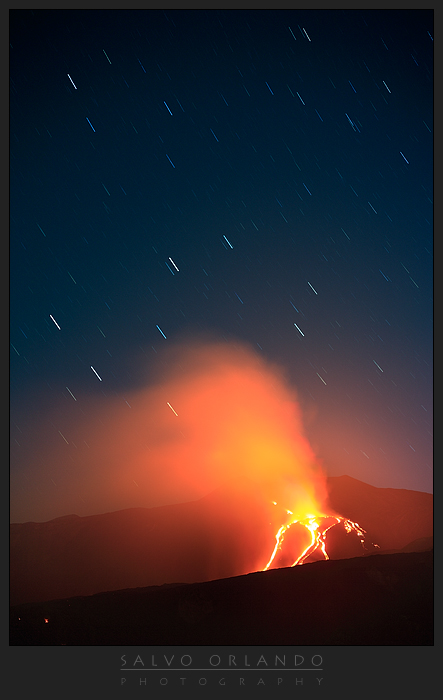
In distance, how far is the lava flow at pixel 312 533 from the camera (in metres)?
20.8

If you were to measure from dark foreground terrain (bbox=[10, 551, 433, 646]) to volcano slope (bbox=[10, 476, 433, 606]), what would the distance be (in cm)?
931

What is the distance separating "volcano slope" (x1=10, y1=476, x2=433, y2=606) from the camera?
25.8 meters

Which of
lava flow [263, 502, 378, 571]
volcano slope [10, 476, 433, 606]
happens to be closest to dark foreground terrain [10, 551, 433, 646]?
lava flow [263, 502, 378, 571]

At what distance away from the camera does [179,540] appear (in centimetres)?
3022

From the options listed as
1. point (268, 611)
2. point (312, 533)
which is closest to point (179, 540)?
point (312, 533)

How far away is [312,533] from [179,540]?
1150 centimetres

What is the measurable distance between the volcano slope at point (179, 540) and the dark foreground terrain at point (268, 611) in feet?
30.5

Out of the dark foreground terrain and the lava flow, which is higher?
the lava flow

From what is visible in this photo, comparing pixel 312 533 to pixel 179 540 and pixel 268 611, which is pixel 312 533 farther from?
pixel 268 611

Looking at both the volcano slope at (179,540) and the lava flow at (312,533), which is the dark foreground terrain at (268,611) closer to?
the lava flow at (312,533)

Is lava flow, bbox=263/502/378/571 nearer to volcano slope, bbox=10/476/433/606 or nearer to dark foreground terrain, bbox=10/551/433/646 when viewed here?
volcano slope, bbox=10/476/433/606
